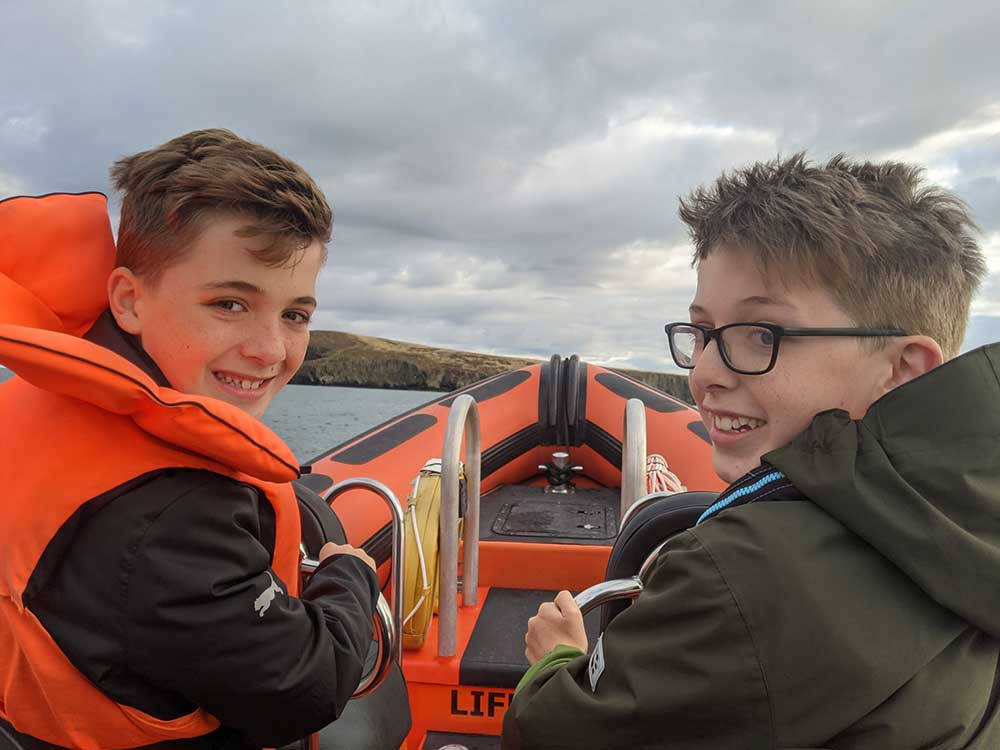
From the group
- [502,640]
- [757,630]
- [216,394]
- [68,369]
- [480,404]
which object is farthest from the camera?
[480,404]

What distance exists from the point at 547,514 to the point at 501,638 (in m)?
1.31

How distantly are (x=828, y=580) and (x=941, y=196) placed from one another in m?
0.59

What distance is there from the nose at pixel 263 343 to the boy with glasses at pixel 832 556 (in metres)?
0.63

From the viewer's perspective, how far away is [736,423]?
95 centimetres

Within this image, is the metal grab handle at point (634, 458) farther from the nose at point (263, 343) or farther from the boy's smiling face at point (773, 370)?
the nose at point (263, 343)

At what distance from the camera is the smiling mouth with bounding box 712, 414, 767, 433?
36.7 inches

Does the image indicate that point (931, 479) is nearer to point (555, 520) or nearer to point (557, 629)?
point (557, 629)

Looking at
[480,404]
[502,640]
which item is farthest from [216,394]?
[480,404]

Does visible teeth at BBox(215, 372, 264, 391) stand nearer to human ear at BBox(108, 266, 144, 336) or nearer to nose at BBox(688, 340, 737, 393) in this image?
human ear at BBox(108, 266, 144, 336)

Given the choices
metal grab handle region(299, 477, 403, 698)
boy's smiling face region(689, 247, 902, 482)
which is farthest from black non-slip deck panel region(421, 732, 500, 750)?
boy's smiling face region(689, 247, 902, 482)

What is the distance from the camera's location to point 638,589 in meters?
1.14

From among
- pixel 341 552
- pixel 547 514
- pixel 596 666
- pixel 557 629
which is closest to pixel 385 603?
pixel 341 552

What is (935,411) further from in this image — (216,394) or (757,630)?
(216,394)

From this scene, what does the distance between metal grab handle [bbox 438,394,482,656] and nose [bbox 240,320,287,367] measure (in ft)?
3.57
